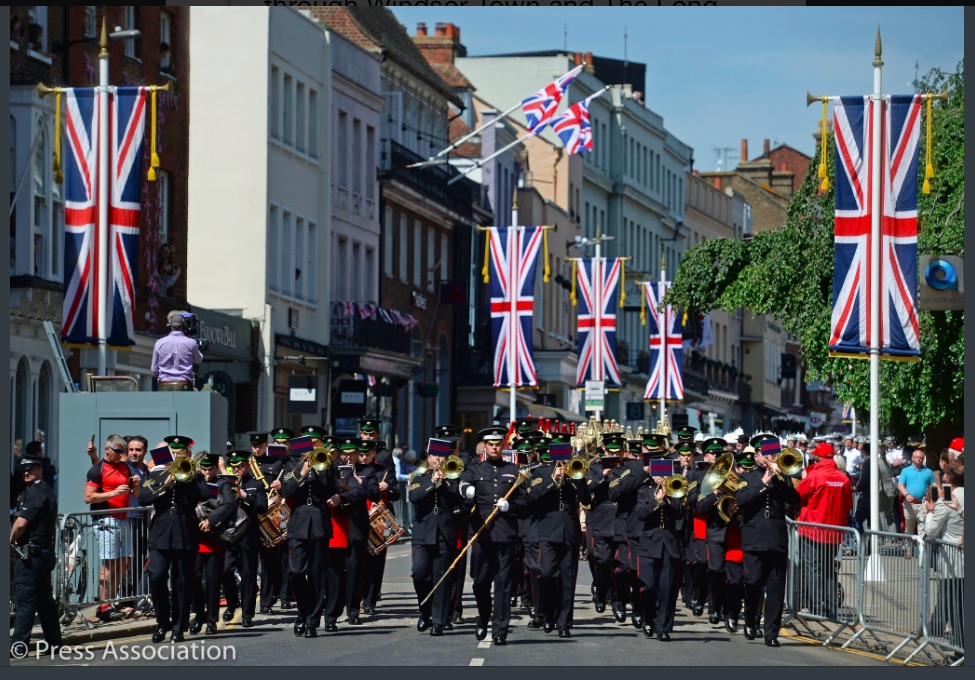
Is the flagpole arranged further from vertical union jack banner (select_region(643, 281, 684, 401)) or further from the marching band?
vertical union jack banner (select_region(643, 281, 684, 401))

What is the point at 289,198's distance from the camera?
4569cm

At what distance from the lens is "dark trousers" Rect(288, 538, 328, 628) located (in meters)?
19.9

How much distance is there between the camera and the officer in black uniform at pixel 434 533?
20.5 metres

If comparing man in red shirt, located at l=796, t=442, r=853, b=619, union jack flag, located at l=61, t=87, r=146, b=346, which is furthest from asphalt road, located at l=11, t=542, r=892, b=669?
union jack flag, located at l=61, t=87, r=146, b=346

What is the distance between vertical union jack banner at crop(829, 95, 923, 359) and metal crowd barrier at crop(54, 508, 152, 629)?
8.65 meters

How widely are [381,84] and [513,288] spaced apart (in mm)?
16200

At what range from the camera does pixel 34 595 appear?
17562 millimetres

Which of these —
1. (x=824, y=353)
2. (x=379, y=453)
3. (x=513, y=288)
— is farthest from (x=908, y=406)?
(x=379, y=453)

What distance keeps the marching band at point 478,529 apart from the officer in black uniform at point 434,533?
2 cm

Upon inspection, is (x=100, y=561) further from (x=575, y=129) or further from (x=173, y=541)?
(x=575, y=129)

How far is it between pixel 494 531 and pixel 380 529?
2.25 metres

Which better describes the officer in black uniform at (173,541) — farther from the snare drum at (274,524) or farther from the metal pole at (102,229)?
the metal pole at (102,229)

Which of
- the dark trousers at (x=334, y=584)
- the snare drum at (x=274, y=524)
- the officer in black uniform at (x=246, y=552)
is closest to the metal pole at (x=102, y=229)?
the officer in black uniform at (x=246, y=552)

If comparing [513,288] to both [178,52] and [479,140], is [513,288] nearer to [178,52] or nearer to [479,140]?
[178,52]
